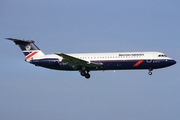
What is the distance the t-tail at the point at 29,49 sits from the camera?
74.3 meters

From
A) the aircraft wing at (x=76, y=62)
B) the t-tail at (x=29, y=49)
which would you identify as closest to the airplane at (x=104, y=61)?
the aircraft wing at (x=76, y=62)

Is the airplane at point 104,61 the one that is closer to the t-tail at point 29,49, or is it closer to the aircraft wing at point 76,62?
the aircraft wing at point 76,62

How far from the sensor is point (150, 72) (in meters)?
70.2

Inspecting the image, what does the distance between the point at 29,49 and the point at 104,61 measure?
15171 mm

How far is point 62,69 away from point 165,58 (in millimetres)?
18594

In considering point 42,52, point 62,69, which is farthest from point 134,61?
point 42,52

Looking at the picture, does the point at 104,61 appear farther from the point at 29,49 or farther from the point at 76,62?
the point at 29,49

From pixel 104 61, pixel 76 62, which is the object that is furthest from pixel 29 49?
pixel 104 61

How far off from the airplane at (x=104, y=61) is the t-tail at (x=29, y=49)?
6.20 ft

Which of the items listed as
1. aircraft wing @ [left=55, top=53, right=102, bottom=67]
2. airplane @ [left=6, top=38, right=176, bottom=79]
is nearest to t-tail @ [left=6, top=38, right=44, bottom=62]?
airplane @ [left=6, top=38, right=176, bottom=79]

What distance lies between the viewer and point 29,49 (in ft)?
246

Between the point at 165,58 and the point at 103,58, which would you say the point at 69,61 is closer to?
the point at 103,58

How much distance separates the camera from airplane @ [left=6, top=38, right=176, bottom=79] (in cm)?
6900

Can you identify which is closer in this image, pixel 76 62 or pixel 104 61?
pixel 76 62
